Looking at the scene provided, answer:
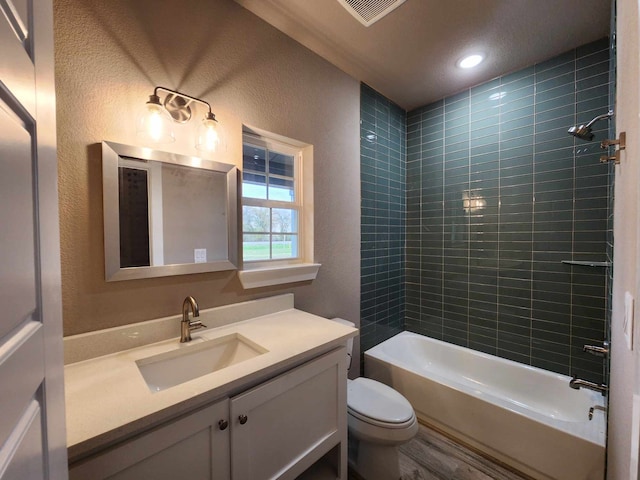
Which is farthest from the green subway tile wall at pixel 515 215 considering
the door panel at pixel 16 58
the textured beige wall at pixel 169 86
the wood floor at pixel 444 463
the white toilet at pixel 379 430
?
the door panel at pixel 16 58

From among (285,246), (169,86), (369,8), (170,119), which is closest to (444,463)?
(285,246)

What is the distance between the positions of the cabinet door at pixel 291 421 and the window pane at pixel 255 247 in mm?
752

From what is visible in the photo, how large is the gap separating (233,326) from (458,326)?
2.07 metres

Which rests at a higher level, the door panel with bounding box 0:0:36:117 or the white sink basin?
the door panel with bounding box 0:0:36:117

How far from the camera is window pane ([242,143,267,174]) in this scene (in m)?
1.61

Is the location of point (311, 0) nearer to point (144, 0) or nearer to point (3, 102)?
point (144, 0)

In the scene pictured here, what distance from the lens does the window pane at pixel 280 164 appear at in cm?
176

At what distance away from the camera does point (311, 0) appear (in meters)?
1.46

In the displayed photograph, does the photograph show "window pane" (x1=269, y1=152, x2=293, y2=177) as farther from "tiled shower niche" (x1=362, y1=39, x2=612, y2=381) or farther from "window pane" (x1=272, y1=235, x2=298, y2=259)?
"tiled shower niche" (x1=362, y1=39, x2=612, y2=381)

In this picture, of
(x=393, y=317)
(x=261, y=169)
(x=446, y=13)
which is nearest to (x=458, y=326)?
(x=393, y=317)

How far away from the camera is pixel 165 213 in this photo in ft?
4.12

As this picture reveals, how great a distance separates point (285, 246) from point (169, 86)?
42.9 inches

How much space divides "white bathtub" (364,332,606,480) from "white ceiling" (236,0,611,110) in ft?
7.74

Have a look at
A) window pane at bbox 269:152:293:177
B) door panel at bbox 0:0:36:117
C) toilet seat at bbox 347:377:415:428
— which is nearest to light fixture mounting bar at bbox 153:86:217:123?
window pane at bbox 269:152:293:177
